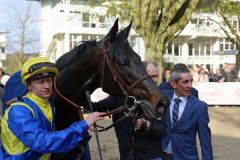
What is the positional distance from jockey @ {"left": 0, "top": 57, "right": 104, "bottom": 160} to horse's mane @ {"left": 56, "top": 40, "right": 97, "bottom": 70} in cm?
62

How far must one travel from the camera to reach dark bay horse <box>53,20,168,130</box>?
2951 millimetres

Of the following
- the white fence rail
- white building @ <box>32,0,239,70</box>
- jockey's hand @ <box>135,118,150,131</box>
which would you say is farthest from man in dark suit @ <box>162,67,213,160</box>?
white building @ <box>32,0,239,70</box>

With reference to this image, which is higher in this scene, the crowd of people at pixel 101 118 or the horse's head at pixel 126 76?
the horse's head at pixel 126 76

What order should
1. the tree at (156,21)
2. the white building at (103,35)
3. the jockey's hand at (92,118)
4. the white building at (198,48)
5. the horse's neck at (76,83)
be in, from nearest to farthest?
the jockey's hand at (92,118) → the horse's neck at (76,83) → the tree at (156,21) → the white building at (103,35) → the white building at (198,48)

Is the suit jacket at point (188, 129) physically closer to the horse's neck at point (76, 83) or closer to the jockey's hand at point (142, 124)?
the jockey's hand at point (142, 124)

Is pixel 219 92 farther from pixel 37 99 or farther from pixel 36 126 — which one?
pixel 36 126

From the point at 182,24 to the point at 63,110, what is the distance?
41.7ft

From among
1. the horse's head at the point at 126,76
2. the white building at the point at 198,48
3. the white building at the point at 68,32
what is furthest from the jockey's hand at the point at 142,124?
the white building at the point at 198,48

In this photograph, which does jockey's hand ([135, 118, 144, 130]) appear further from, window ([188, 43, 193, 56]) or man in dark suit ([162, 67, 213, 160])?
window ([188, 43, 193, 56])

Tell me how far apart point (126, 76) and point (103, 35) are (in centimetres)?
4055

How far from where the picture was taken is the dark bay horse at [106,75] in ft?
9.68

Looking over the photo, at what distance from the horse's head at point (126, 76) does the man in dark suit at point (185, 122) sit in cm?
110

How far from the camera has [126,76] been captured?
120 inches

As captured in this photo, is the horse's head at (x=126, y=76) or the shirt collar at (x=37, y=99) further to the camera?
the horse's head at (x=126, y=76)
